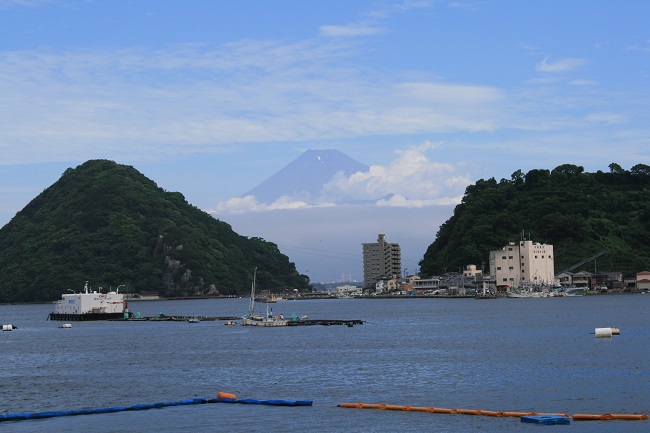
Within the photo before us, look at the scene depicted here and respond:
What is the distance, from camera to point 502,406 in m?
41.8

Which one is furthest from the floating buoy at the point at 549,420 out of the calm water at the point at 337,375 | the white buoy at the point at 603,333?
the white buoy at the point at 603,333

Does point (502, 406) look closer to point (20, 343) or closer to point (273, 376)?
point (273, 376)

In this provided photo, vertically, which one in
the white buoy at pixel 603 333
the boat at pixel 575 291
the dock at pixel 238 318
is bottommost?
the white buoy at pixel 603 333

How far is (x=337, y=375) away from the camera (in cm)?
5509

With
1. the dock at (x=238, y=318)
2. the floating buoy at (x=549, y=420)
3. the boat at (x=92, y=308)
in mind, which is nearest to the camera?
the floating buoy at (x=549, y=420)

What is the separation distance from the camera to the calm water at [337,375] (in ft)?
129

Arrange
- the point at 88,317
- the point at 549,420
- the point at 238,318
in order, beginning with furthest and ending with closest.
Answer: the point at 88,317
the point at 238,318
the point at 549,420

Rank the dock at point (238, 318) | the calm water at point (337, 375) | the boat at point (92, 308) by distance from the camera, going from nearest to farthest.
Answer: the calm water at point (337, 375)
the dock at point (238, 318)
the boat at point (92, 308)

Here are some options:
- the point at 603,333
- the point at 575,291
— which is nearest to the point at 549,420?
the point at 603,333

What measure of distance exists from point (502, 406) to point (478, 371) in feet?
46.4

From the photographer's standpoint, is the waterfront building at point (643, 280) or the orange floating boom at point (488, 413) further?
the waterfront building at point (643, 280)

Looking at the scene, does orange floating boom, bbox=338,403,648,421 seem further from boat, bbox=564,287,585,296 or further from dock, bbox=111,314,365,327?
boat, bbox=564,287,585,296

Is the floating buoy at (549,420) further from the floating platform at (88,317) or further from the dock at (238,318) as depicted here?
the floating platform at (88,317)

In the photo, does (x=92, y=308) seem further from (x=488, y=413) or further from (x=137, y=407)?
(x=488, y=413)
